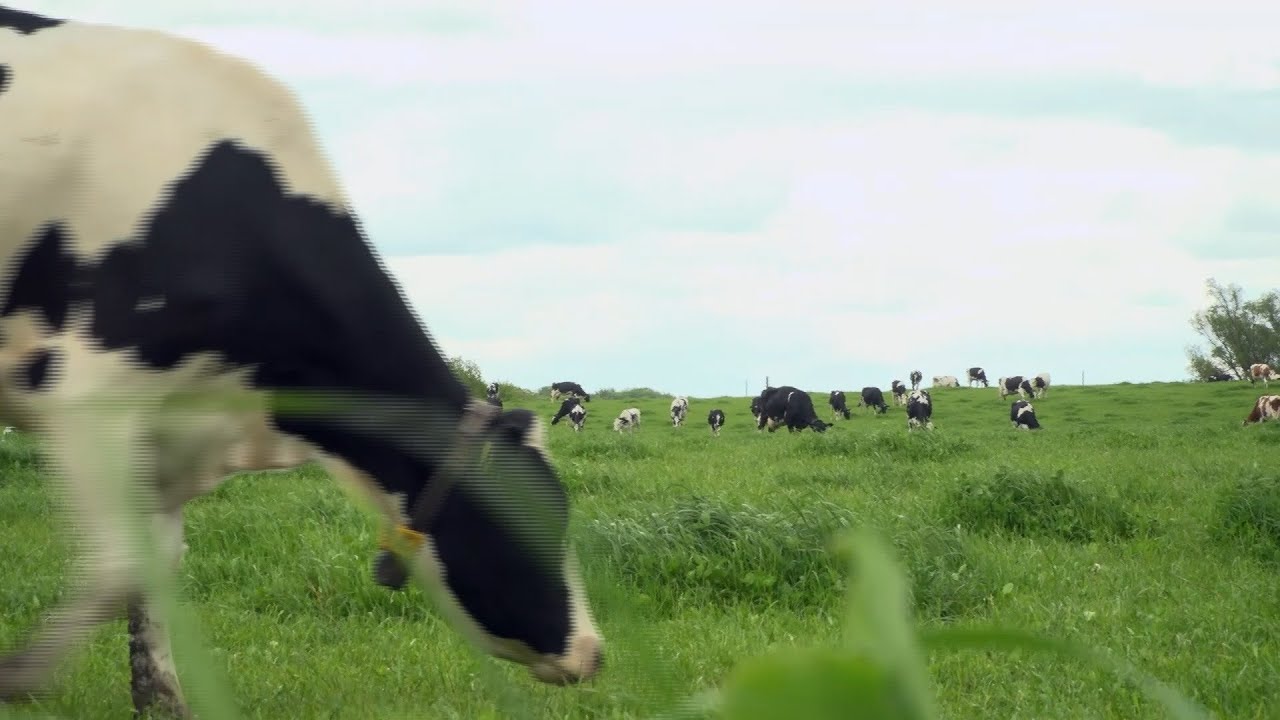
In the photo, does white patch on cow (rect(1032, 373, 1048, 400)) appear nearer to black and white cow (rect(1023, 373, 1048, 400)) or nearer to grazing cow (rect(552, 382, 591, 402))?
black and white cow (rect(1023, 373, 1048, 400))

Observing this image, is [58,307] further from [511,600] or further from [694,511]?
[694,511]

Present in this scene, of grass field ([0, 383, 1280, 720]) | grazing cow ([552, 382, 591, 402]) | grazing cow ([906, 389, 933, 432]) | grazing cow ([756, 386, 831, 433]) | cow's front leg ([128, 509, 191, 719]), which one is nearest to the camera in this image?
cow's front leg ([128, 509, 191, 719])

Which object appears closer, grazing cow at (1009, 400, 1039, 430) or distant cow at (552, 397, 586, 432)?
grazing cow at (1009, 400, 1039, 430)

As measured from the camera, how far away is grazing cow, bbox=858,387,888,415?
37781 mm

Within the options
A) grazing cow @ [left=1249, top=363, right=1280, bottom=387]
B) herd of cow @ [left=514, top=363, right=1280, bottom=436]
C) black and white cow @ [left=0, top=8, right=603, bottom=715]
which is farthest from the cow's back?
grazing cow @ [left=1249, top=363, right=1280, bottom=387]

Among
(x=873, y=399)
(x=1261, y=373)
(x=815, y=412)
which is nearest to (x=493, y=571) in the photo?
(x=815, y=412)

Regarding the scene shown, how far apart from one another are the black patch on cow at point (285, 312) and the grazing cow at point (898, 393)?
37505mm

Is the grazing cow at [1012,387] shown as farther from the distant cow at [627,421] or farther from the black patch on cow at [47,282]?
the black patch on cow at [47,282]

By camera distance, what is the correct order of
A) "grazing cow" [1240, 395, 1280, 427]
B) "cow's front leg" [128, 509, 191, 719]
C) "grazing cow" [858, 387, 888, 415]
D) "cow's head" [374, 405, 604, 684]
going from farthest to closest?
"grazing cow" [858, 387, 888, 415], "grazing cow" [1240, 395, 1280, 427], "cow's front leg" [128, 509, 191, 719], "cow's head" [374, 405, 604, 684]

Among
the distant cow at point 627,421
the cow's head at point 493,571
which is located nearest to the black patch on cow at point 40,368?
the cow's head at point 493,571

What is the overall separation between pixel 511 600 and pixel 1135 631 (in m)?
4.02

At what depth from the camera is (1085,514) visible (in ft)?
30.1

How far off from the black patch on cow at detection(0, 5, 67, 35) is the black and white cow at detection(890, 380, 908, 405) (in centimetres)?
3749

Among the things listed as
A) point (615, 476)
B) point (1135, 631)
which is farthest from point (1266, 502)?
point (615, 476)
